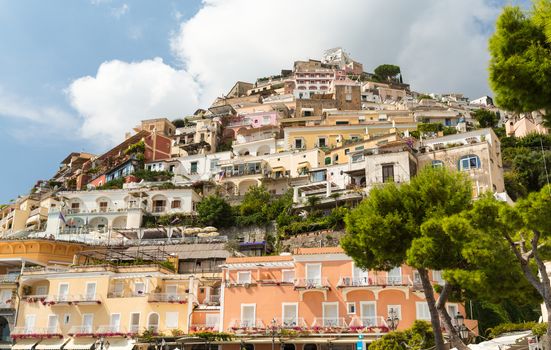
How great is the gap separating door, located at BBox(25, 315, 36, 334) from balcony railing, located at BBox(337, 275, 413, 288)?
2226 cm

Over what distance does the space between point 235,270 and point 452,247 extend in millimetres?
19643

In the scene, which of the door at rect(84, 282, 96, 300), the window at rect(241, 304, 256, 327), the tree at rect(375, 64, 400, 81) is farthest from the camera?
the tree at rect(375, 64, 400, 81)

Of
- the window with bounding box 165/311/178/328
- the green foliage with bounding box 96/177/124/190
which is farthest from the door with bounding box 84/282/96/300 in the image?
the green foliage with bounding box 96/177/124/190

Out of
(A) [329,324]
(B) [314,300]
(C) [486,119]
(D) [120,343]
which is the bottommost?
(D) [120,343]

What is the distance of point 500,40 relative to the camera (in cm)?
1199

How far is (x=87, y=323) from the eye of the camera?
3781 cm

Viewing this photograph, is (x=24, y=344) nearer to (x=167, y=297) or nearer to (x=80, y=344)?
(x=80, y=344)

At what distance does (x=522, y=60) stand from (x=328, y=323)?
24.4 meters

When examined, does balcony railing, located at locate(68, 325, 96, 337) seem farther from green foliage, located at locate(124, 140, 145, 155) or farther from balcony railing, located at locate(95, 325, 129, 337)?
Result: green foliage, located at locate(124, 140, 145, 155)

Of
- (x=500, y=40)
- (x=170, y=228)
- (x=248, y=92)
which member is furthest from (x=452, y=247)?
(x=248, y=92)

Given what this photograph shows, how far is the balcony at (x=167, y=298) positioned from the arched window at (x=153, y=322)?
91 centimetres

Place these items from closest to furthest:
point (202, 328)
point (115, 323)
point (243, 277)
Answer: point (202, 328) → point (243, 277) → point (115, 323)

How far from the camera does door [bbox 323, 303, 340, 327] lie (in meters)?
33.0

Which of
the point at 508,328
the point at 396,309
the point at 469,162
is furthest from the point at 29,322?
the point at 469,162
